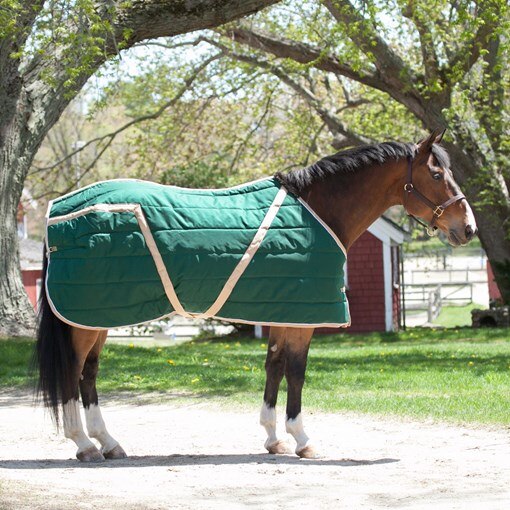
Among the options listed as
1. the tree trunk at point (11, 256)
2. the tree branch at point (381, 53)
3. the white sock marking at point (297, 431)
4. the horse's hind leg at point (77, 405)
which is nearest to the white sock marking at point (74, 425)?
the horse's hind leg at point (77, 405)

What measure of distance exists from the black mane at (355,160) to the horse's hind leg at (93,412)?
190cm

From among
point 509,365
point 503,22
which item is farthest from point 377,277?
point 509,365

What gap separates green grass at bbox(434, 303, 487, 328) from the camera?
105ft

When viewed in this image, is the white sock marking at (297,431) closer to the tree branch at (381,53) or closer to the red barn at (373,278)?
the tree branch at (381,53)

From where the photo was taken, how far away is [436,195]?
6.35 metres

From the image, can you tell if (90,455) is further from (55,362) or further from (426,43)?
(426,43)

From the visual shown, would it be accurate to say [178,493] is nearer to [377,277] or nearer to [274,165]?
[377,277]

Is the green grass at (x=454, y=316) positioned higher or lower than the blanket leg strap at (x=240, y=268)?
lower

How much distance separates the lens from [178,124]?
23.0m

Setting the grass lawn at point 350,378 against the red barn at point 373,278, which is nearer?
the grass lawn at point 350,378

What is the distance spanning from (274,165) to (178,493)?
21420mm

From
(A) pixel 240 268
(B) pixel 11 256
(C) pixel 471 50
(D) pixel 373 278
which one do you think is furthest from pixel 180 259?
(D) pixel 373 278

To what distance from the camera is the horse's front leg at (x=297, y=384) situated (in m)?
6.26

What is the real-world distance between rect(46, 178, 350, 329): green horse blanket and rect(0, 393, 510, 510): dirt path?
39.5 inches
